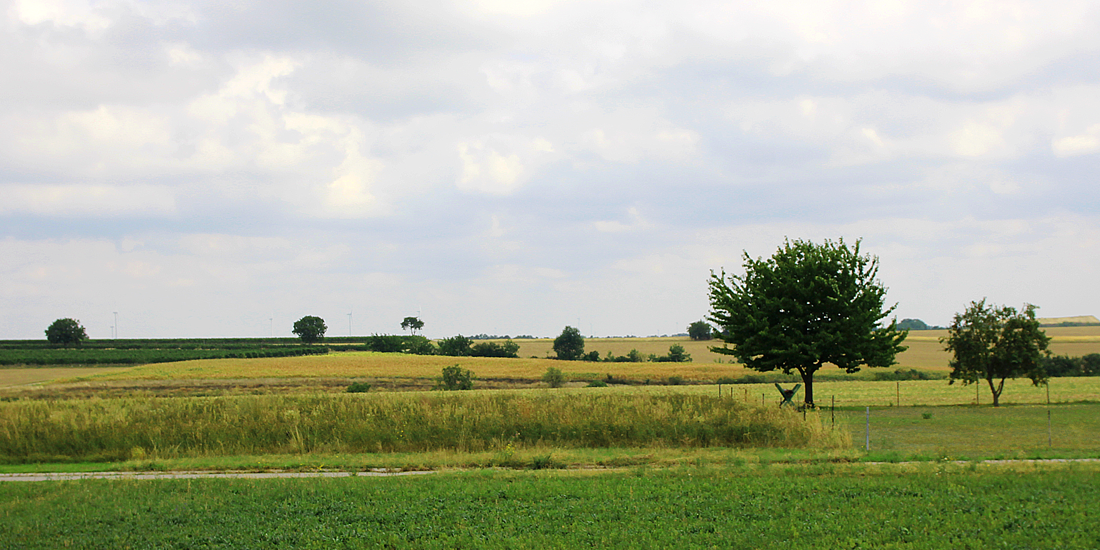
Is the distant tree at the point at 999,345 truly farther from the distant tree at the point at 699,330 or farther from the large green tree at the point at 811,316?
the distant tree at the point at 699,330

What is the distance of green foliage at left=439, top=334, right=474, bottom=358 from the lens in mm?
110750

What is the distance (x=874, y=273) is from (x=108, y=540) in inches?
1270

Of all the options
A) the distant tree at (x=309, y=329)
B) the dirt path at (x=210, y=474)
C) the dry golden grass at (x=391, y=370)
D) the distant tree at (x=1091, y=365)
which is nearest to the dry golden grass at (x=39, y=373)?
the dry golden grass at (x=391, y=370)

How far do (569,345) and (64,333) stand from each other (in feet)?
307

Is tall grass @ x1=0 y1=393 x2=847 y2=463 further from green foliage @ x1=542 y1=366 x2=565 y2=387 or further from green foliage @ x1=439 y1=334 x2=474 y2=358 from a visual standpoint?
green foliage @ x1=439 y1=334 x2=474 y2=358

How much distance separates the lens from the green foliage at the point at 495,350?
110 meters

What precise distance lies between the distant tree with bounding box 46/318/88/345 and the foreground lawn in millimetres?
142061

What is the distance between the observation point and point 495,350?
11019 cm

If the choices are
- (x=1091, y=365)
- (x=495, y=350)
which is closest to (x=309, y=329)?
(x=495, y=350)

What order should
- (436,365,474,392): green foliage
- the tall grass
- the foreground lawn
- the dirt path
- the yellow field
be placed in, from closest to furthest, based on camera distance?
the foreground lawn
the dirt path
the tall grass
(436,365,474,392): green foliage
the yellow field

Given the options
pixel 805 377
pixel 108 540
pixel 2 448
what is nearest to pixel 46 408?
pixel 2 448

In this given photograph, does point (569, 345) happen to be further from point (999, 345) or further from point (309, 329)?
point (999, 345)

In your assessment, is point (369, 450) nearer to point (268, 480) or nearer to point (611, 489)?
point (268, 480)

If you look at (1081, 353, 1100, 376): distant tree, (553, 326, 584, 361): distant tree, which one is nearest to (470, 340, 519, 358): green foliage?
(553, 326, 584, 361): distant tree
